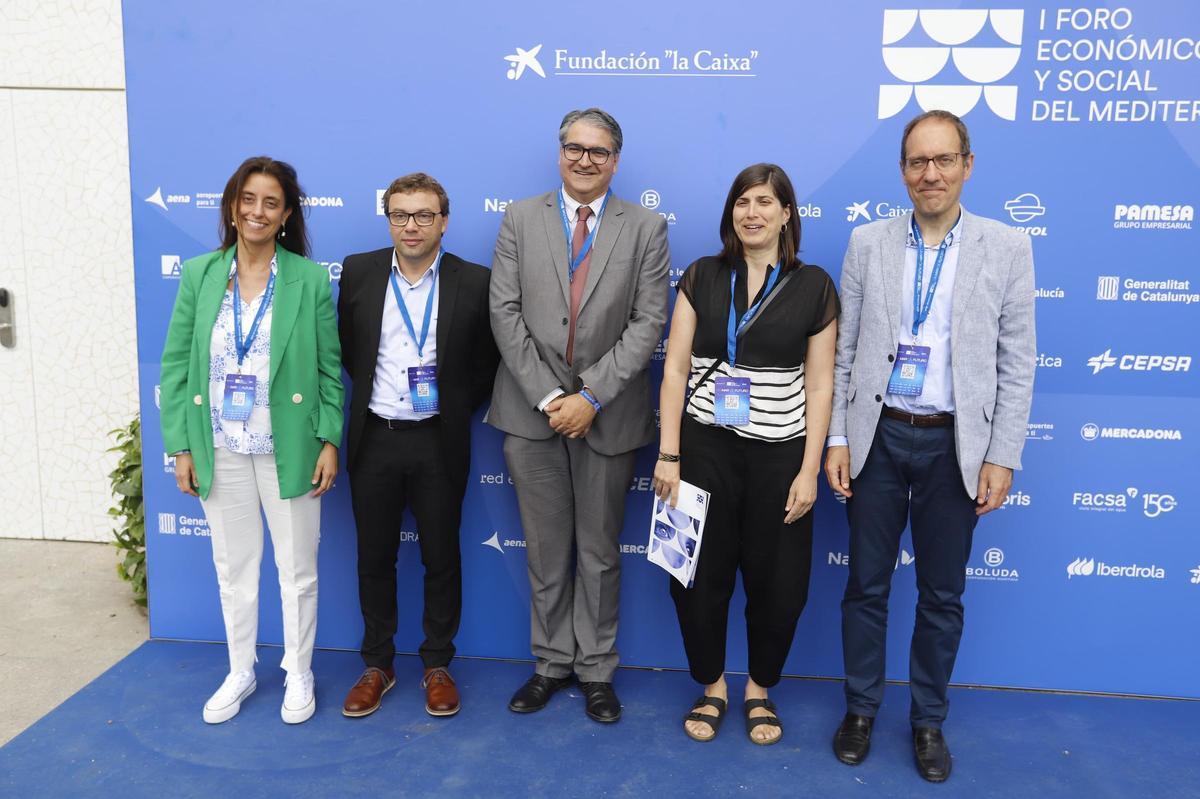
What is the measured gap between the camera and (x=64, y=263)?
411cm

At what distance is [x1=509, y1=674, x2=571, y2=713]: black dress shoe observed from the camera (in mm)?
2771

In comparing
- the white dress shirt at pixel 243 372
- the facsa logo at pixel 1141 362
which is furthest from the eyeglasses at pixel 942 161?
the white dress shirt at pixel 243 372

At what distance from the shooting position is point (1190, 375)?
9.18 ft

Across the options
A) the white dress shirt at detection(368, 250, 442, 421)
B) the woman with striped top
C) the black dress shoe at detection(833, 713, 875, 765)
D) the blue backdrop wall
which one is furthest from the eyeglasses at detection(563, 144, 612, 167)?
the black dress shoe at detection(833, 713, 875, 765)

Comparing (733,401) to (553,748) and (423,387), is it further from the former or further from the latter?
(553,748)

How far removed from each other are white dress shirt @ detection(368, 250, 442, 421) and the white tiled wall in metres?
2.19

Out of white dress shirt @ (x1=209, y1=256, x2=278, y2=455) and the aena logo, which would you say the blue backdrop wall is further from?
white dress shirt @ (x1=209, y1=256, x2=278, y2=455)

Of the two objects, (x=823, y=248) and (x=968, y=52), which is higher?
(x=968, y=52)

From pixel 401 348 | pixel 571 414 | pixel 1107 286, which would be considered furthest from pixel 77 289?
Answer: pixel 1107 286

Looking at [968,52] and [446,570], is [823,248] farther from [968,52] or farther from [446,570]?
[446,570]

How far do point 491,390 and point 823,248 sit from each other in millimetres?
1271

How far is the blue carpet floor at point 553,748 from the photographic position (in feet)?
7.79

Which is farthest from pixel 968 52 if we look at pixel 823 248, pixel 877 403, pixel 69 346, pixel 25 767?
pixel 69 346

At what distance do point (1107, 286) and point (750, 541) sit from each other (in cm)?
153
